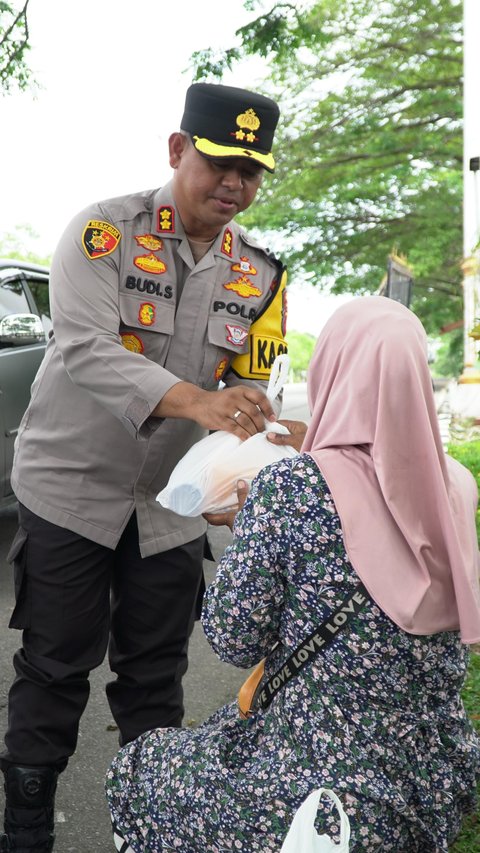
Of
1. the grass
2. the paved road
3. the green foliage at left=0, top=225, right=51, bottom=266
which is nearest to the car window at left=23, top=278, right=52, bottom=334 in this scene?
the paved road

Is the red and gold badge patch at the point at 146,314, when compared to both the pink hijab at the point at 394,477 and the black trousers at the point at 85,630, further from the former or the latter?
the pink hijab at the point at 394,477

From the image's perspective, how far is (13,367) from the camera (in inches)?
234

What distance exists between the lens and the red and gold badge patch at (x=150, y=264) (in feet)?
8.94

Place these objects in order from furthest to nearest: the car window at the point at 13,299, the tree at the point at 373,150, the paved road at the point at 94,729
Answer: the tree at the point at 373,150
the car window at the point at 13,299
the paved road at the point at 94,729

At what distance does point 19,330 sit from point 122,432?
3284 mm

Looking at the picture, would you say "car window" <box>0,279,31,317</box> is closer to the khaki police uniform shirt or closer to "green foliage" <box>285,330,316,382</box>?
the khaki police uniform shirt

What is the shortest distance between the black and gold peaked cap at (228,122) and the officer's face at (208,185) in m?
0.03

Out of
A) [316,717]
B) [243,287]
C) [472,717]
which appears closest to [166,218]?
[243,287]

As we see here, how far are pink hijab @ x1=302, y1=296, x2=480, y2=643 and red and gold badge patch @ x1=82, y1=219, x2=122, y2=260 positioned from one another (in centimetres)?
85

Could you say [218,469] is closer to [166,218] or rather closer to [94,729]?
[166,218]

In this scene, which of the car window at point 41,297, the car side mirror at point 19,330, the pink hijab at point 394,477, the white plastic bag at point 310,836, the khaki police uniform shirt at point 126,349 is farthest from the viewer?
the car window at point 41,297

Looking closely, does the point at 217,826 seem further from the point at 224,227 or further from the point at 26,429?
the point at 224,227

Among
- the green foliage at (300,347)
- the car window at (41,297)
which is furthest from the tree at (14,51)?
the green foliage at (300,347)

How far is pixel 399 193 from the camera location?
947 inches
